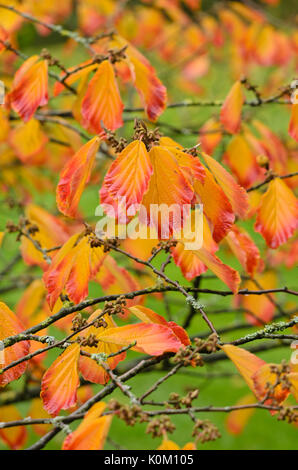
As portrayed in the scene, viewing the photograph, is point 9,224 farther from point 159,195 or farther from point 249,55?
point 249,55

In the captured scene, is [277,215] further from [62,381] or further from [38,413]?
[38,413]

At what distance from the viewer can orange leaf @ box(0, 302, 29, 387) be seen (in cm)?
77

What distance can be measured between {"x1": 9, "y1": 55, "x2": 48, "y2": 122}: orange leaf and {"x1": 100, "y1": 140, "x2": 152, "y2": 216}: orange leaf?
36 centimetres

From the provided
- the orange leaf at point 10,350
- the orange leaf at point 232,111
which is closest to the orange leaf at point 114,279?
the orange leaf at point 10,350

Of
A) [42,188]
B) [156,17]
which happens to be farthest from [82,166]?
[156,17]

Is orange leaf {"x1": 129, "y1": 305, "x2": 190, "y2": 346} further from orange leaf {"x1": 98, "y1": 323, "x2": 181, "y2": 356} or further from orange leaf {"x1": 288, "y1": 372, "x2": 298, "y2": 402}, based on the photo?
orange leaf {"x1": 288, "y1": 372, "x2": 298, "y2": 402}

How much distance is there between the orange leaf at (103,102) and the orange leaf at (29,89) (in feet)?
0.30

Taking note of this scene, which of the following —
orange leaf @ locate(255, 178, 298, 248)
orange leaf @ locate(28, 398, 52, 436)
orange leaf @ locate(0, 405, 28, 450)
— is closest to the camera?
orange leaf @ locate(255, 178, 298, 248)

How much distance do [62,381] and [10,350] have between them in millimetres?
118

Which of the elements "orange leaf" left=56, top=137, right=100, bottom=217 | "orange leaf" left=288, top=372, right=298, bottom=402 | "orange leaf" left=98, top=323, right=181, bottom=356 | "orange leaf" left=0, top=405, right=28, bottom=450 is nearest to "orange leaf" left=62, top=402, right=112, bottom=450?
"orange leaf" left=98, top=323, right=181, bottom=356

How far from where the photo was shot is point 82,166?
82cm

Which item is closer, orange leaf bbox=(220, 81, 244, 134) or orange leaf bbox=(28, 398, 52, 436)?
orange leaf bbox=(220, 81, 244, 134)

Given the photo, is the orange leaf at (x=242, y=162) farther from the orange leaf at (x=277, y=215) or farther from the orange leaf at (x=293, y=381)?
the orange leaf at (x=293, y=381)
